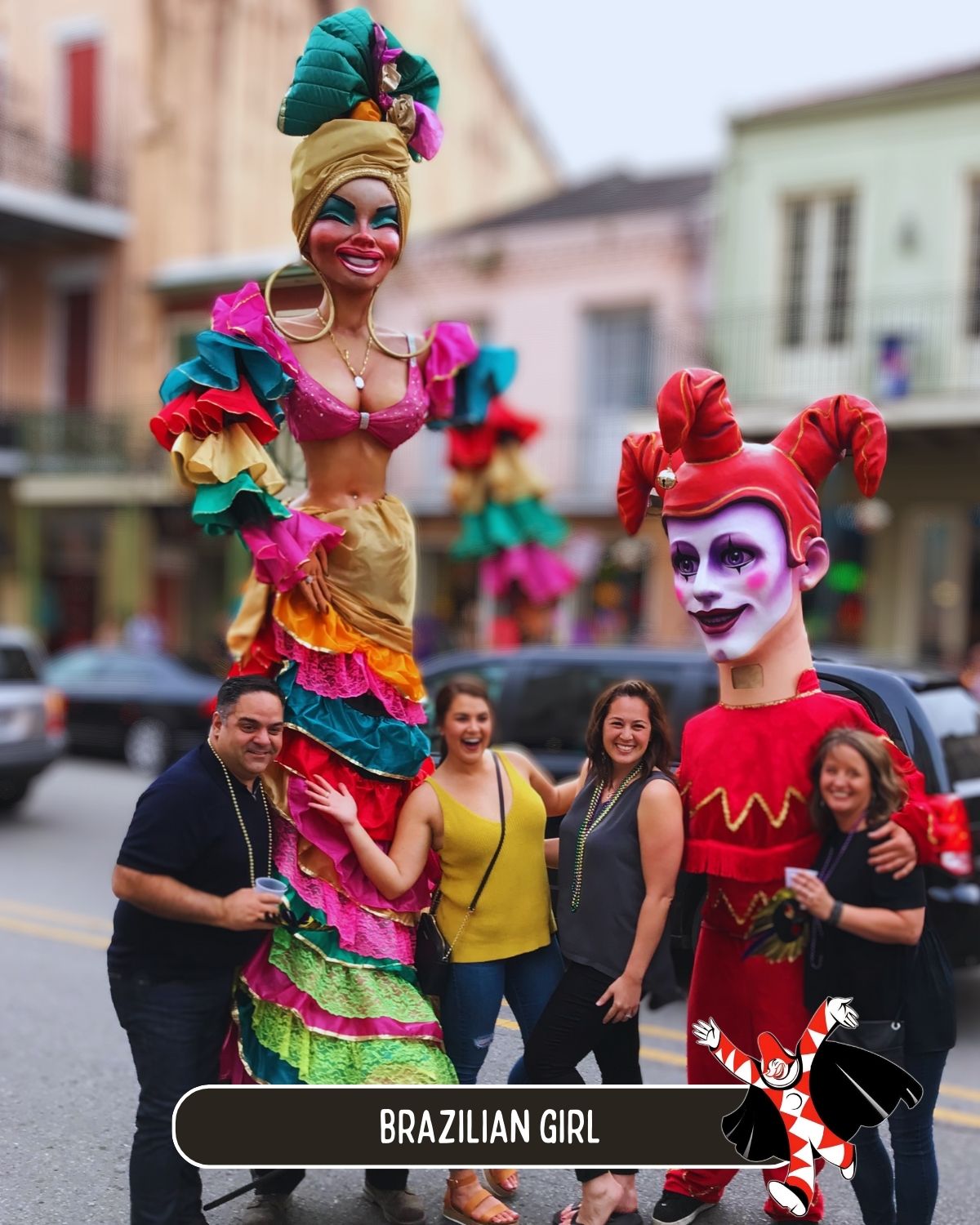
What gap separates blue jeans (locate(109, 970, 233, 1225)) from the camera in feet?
10.2

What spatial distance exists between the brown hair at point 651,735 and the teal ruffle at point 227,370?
48.9 inches

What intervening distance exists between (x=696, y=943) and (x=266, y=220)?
723 inches

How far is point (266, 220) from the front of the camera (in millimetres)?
20078

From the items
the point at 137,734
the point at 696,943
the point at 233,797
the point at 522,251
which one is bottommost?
the point at 137,734

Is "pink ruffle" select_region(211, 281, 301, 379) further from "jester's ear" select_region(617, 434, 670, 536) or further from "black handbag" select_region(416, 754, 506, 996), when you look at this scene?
"black handbag" select_region(416, 754, 506, 996)

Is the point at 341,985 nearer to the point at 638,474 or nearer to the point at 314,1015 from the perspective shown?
the point at 314,1015

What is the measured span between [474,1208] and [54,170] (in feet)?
61.9

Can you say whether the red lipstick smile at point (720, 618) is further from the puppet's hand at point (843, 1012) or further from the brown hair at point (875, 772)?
the puppet's hand at point (843, 1012)

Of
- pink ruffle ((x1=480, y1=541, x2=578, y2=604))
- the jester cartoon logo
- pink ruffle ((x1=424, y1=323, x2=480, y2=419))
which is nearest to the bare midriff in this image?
pink ruffle ((x1=424, y1=323, x2=480, y2=419))

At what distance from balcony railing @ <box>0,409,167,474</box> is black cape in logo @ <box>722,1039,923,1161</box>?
17.2 m

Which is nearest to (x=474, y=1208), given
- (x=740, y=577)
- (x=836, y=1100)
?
(x=836, y=1100)

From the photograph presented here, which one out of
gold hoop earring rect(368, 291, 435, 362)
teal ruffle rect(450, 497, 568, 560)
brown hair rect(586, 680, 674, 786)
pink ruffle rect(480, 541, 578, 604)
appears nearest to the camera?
brown hair rect(586, 680, 674, 786)

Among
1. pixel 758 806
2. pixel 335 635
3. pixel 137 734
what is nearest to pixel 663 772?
pixel 758 806

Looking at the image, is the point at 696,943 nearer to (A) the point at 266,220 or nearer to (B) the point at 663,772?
(B) the point at 663,772
